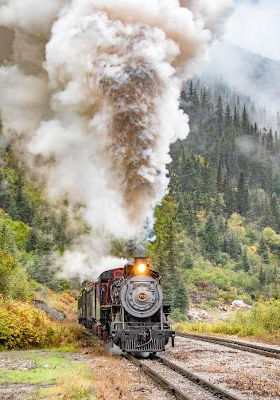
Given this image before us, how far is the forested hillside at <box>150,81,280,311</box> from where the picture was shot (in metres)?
62.4

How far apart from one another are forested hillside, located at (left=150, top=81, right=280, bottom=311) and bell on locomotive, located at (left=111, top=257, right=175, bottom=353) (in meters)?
15.3

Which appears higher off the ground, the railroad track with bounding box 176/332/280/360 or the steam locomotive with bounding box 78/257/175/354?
the steam locomotive with bounding box 78/257/175/354

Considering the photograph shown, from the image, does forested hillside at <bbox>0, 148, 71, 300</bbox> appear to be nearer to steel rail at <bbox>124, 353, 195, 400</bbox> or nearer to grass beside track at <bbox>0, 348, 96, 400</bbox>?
grass beside track at <bbox>0, 348, 96, 400</bbox>

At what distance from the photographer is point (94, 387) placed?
29.9ft

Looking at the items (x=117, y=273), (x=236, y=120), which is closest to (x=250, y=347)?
(x=117, y=273)

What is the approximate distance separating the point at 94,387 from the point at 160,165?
1258 centimetres

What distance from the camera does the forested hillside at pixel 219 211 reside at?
205ft

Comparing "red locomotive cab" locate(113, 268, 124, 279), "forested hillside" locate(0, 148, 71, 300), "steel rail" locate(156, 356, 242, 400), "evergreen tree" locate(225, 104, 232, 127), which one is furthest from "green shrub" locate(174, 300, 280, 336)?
"evergreen tree" locate(225, 104, 232, 127)

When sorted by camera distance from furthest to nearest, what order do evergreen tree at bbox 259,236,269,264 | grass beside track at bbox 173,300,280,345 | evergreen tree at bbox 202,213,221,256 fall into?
evergreen tree at bbox 259,236,269,264, evergreen tree at bbox 202,213,221,256, grass beside track at bbox 173,300,280,345

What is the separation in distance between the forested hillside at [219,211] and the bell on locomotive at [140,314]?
50.3ft

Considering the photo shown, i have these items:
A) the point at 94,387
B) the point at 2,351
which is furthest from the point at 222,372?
the point at 2,351

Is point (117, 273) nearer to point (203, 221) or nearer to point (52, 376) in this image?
point (52, 376)

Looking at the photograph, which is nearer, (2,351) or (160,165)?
(2,351)

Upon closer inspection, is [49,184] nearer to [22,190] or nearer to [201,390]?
[22,190]
